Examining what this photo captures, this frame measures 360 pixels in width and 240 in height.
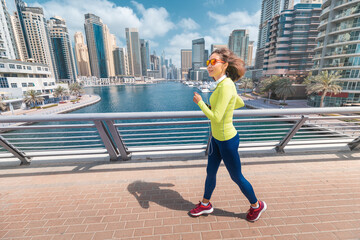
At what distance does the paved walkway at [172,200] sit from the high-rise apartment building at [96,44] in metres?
205

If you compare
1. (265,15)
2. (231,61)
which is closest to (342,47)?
(231,61)

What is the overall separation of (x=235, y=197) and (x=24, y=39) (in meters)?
167

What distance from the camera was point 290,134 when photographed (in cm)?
334

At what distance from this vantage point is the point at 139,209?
227cm

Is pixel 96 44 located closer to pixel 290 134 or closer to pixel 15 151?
pixel 15 151

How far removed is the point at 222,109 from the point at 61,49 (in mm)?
185896

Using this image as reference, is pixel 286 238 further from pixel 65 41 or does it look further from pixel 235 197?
pixel 65 41

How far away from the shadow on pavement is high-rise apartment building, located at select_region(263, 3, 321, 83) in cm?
6799

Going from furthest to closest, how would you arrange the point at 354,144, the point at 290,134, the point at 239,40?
the point at 239,40, the point at 354,144, the point at 290,134

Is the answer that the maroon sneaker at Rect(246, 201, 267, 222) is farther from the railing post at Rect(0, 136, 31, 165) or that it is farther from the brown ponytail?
the railing post at Rect(0, 136, 31, 165)

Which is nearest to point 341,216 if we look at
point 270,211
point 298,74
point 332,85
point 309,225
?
point 309,225

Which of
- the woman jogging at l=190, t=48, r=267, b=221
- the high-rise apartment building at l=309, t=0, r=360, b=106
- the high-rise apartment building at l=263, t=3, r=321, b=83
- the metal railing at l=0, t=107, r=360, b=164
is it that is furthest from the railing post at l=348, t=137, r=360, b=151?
the high-rise apartment building at l=263, t=3, r=321, b=83

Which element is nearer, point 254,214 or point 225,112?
point 225,112

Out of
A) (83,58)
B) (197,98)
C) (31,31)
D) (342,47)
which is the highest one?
(31,31)
